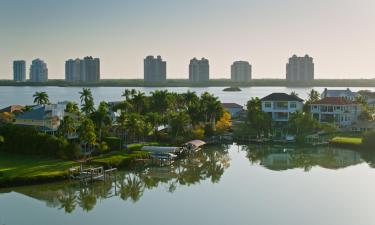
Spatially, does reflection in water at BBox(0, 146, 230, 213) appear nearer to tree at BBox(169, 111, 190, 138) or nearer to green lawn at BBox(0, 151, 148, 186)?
green lawn at BBox(0, 151, 148, 186)

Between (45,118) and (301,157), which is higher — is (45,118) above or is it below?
above

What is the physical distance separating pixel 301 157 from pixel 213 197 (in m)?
24.1

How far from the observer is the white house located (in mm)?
83375

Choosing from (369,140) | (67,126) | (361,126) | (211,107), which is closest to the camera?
(67,126)

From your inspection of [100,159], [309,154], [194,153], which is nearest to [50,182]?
[100,159]

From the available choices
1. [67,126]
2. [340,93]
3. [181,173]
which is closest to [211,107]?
[181,173]

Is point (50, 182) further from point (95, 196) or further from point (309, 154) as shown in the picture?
point (309, 154)

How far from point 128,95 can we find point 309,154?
103 feet

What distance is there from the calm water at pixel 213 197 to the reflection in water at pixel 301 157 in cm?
35

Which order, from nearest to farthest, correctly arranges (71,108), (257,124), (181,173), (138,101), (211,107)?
1. (181,173)
2. (71,108)
3. (257,124)
4. (138,101)
5. (211,107)

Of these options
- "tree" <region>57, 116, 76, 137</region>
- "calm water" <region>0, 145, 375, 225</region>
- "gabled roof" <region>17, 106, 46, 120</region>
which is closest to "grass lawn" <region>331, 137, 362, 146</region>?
"calm water" <region>0, 145, 375, 225</region>

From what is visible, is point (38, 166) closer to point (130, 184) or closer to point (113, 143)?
point (130, 184)

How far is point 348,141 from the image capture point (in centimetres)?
6956

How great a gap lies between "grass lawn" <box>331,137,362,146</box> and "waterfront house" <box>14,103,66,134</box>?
126ft
